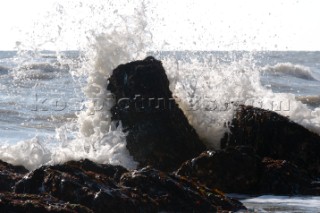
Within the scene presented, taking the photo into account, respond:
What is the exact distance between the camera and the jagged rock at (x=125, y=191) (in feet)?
20.3

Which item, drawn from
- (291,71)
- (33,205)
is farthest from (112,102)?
(291,71)

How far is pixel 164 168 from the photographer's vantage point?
9578 millimetres

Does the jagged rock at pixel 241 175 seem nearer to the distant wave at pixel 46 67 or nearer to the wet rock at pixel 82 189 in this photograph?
the wet rock at pixel 82 189

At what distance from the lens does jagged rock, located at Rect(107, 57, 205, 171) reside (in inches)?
380

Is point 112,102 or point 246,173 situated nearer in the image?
point 246,173

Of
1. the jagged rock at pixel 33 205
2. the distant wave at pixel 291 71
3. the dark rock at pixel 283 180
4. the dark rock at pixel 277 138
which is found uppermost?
the distant wave at pixel 291 71

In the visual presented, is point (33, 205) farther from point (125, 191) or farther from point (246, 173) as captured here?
point (246, 173)

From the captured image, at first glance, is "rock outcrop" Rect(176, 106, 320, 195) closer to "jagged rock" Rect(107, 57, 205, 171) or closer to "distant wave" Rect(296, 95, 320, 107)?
"jagged rock" Rect(107, 57, 205, 171)

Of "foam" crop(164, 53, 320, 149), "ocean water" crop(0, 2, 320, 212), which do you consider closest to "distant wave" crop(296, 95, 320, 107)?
"ocean water" crop(0, 2, 320, 212)

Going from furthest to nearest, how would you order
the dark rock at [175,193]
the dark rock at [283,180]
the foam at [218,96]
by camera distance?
the foam at [218,96], the dark rock at [283,180], the dark rock at [175,193]

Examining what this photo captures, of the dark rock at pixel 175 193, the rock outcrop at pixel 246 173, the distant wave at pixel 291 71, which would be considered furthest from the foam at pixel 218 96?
the distant wave at pixel 291 71

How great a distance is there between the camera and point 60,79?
114ft

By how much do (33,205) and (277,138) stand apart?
16.8ft

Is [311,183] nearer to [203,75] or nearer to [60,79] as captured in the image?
[203,75]
